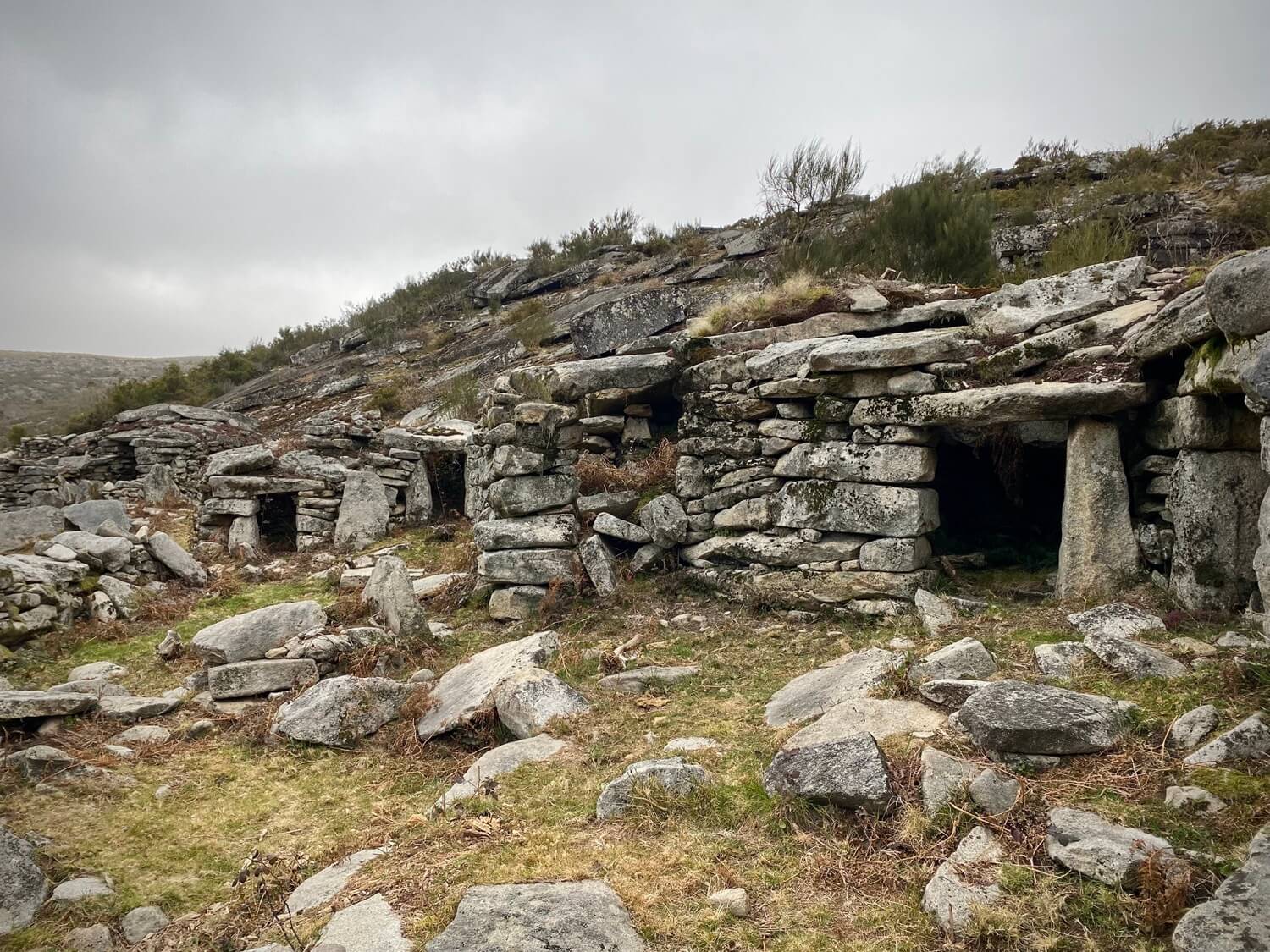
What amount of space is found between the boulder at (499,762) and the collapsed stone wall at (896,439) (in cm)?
283

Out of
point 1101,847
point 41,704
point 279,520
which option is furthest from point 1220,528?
point 279,520

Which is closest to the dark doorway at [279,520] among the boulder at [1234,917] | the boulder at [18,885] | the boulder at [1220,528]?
the boulder at [18,885]

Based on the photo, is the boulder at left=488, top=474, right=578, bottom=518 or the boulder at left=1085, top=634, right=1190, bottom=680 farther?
the boulder at left=488, top=474, right=578, bottom=518

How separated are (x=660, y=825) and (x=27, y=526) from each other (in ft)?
36.8

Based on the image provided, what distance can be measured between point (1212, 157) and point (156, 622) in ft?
65.7

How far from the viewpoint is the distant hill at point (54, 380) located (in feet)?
102

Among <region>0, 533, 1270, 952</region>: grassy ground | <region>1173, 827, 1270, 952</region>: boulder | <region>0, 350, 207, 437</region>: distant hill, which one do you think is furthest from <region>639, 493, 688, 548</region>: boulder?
<region>0, 350, 207, 437</region>: distant hill

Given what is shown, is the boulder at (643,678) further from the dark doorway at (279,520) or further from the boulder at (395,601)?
the dark doorway at (279,520)

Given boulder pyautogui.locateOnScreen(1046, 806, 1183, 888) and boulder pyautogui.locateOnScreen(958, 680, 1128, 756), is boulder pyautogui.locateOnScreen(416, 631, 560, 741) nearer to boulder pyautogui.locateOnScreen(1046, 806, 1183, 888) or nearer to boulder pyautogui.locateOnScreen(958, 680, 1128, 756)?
boulder pyautogui.locateOnScreen(958, 680, 1128, 756)

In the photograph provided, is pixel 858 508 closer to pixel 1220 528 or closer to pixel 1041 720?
pixel 1220 528

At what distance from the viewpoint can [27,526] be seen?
408 inches

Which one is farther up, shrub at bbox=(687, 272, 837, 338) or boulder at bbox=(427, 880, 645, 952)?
shrub at bbox=(687, 272, 837, 338)

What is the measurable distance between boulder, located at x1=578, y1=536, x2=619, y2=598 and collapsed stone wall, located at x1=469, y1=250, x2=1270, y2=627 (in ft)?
0.07

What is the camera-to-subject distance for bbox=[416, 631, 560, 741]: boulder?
17.6ft
